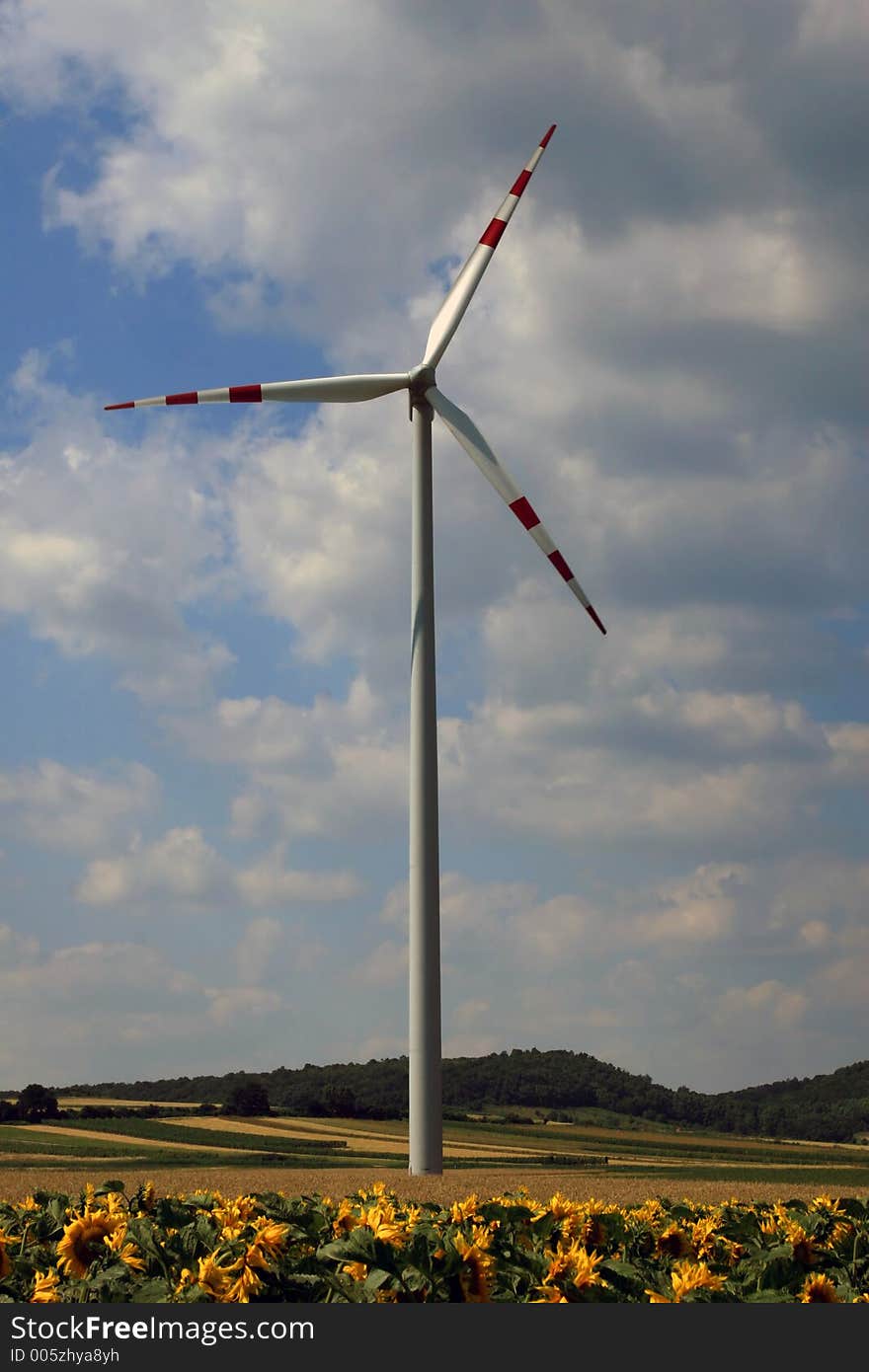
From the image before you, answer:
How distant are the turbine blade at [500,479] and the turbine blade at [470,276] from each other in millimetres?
2181

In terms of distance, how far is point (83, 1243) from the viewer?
431 inches

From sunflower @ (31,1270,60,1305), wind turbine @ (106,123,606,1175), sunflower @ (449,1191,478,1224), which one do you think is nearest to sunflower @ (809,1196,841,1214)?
sunflower @ (449,1191,478,1224)

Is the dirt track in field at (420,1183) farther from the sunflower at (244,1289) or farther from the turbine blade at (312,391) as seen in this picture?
the turbine blade at (312,391)

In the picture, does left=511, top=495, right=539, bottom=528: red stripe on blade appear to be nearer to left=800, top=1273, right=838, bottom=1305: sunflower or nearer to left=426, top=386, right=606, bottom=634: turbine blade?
left=426, top=386, right=606, bottom=634: turbine blade

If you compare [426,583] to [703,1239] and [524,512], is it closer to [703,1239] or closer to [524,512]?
[524,512]

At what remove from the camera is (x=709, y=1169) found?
4956cm

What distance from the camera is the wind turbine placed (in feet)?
142

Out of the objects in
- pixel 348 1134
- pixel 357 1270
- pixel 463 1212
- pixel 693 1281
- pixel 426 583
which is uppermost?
pixel 426 583

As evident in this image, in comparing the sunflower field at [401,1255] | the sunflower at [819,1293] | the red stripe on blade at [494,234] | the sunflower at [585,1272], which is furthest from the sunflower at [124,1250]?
the red stripe on blade at [494,234]

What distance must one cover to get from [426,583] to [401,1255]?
38.5m

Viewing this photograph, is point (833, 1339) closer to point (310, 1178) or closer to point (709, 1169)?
point (310, 1178)

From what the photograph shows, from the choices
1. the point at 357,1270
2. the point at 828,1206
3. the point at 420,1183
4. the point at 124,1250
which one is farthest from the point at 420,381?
the point at 357,1270

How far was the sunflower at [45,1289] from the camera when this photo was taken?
10195mm

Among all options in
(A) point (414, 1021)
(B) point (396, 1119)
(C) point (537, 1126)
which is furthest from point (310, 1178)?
(C) point (537, 1126)
